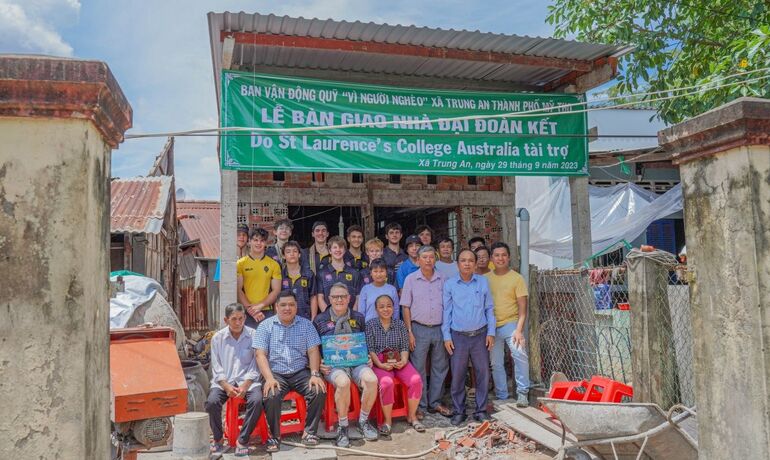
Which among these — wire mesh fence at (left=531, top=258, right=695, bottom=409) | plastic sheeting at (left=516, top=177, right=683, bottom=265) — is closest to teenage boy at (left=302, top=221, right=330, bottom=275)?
wire mesh fence at (left=531, top=258, right=695, bottom=409)

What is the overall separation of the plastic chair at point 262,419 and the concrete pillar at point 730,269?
12.1 feet

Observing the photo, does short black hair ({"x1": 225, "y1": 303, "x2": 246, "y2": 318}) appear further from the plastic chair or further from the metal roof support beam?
the metal roof support beam

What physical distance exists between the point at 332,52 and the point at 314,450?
4.33 metres

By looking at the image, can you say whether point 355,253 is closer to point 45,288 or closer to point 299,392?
point 299,392


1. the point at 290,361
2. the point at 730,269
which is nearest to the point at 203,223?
the point at 290,361

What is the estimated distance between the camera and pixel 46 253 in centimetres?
235

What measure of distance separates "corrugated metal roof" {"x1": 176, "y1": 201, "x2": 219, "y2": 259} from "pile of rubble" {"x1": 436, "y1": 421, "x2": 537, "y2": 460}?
49.8 ft

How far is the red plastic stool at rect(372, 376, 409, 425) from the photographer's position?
6.16 metres

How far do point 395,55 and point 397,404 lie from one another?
389 centimetres

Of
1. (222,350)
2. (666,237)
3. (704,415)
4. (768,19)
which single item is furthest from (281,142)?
(666,237)

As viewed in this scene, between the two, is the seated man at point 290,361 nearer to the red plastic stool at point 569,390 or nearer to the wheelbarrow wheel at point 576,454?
the red plastic stool at point 569,390

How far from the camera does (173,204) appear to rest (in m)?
18.3

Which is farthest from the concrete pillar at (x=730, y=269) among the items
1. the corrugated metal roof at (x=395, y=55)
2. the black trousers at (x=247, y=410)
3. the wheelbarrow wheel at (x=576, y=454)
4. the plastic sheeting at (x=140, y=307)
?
the plastic sheeting at (x=140, y=307)

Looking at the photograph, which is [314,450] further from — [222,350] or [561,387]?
[561,387]
